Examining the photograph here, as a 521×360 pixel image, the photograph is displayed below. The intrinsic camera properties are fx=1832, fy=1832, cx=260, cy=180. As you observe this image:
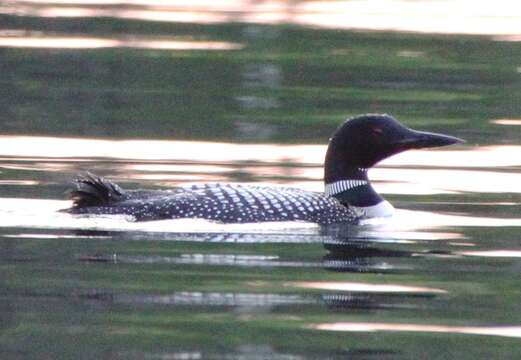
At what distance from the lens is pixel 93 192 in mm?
10281

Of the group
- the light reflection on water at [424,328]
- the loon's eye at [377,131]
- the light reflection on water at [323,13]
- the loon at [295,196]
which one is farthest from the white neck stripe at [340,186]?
the light reflection on water at [323,13]

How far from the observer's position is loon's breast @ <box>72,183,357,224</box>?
10.3 metres

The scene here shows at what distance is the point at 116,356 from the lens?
7.17m

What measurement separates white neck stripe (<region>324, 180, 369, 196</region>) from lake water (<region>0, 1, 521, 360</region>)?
376mm

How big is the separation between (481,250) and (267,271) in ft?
4.49

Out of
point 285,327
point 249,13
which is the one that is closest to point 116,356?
point 285,327

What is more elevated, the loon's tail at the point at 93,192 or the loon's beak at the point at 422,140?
the loon's beak at the point at 422,140

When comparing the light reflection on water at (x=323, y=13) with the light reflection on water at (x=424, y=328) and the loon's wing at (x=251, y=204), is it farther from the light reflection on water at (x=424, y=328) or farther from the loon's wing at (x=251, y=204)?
the light reflection on water at (x=424, y=328)

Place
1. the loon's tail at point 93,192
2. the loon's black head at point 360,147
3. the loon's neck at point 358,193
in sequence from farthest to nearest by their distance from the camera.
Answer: the loon's black head at point 360,147, the loon's neck at point 358,193, the loon's tail at point 93,192

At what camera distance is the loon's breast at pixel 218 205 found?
404 inches

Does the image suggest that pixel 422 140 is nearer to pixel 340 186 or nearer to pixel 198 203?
pixel 340 186

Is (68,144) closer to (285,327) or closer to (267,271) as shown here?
(267,271)

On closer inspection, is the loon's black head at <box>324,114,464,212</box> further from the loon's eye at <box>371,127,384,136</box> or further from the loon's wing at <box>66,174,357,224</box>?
the loon's wing at <box>66,174,357,224</box>

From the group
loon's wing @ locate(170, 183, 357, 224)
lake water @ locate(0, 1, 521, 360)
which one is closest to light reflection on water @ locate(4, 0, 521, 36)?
lake water @ locate(0, 1, 521, 360)
